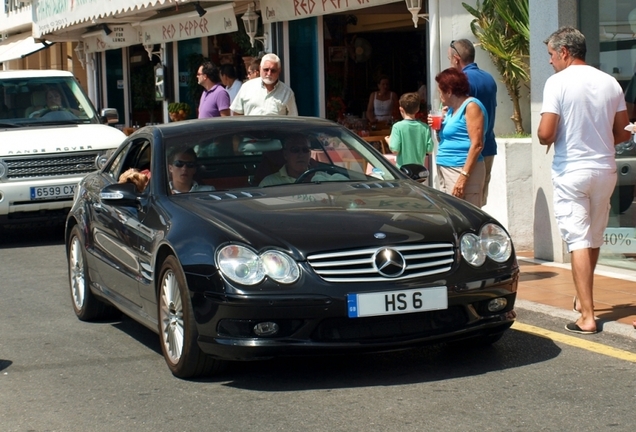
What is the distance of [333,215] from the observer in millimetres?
6102

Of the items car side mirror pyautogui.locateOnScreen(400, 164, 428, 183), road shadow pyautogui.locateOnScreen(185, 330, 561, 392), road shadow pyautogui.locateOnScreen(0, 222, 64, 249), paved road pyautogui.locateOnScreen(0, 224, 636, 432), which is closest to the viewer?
paved road pyautogui.locateOnScreen(0, 224, 636, 432)

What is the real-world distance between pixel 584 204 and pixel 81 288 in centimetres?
359

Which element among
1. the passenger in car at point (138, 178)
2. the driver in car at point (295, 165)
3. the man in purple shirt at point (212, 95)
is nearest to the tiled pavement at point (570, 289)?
the driver in car at point (295, 165)

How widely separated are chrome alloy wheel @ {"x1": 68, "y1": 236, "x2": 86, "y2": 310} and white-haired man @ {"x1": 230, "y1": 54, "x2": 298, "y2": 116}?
3836 millimetres

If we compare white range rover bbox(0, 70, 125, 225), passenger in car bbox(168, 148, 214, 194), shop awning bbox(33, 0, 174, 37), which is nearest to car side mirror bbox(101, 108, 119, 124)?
white range rover bbox(0, 70, 125, 225)

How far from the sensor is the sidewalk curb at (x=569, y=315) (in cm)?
686

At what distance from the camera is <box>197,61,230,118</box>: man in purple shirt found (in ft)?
44.8

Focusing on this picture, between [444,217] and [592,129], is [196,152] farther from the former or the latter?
[592,129]

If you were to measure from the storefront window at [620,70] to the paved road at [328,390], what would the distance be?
7.69 ft

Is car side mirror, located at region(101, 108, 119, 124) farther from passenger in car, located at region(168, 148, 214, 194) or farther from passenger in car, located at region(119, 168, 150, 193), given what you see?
passenger in car, located at region(168, 148, 214, 194)

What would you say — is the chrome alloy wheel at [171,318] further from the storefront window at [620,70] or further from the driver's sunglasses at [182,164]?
the storefront window at [620,70]

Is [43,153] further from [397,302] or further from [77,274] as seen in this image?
[397,302]

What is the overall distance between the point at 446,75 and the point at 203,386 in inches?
134

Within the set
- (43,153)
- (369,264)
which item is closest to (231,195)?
(369,264)
